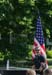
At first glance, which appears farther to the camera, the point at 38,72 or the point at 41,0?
the point at 41,0

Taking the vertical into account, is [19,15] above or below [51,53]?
above

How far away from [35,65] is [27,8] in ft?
10.8

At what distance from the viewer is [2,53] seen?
824 inches

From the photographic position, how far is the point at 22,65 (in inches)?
1108

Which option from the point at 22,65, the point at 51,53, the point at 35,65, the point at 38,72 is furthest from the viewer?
the point at 51,53

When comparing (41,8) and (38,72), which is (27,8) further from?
(38,72)

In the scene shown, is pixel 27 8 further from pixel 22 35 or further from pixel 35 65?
pixel 35 65

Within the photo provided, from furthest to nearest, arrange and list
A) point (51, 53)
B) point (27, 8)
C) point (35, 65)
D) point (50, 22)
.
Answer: point (51, 53) < point (50, 22) < point (27, 8) < point (35, 65)

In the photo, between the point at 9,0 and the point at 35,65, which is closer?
the point at 35,65

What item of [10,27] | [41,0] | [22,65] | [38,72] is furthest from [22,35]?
[22,65]

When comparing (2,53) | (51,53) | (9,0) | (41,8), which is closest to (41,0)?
(41,8)

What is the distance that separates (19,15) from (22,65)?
9.28 metres

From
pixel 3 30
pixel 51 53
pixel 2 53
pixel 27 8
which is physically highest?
pixel 27 8

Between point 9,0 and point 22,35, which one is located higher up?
point 9,0
